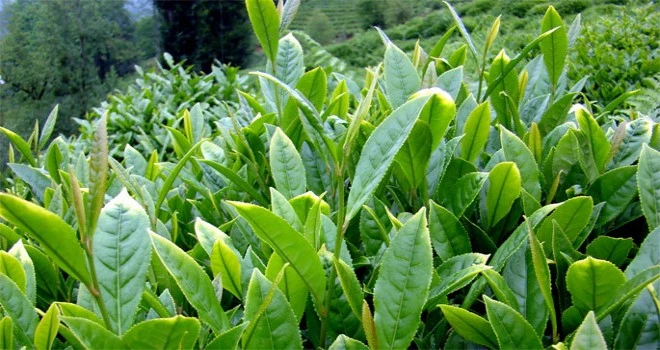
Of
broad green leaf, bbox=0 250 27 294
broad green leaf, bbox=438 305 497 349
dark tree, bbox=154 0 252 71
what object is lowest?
dark tree, bbox=154 0 252 71

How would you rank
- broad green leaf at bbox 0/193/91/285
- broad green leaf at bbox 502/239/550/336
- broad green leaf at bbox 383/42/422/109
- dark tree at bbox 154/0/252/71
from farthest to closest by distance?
dark tree at bbox 154/0/252/71 < broad green leaf at bbox 383/42/422/109 < broad green leaf at bbox 502/239/550/336 < broad green leaf at bbox 0/193/91/285

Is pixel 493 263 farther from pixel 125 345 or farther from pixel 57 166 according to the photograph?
pixel 57 166

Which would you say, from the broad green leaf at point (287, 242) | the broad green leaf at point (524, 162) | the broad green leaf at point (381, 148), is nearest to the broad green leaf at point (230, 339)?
the broad green leaf at point (287, 242)

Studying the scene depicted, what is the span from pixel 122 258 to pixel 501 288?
525 millimetres

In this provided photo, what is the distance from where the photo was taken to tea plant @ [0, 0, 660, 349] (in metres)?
0.81

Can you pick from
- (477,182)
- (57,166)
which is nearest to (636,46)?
(477,182)

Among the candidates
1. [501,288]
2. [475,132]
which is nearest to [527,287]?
[501,288]

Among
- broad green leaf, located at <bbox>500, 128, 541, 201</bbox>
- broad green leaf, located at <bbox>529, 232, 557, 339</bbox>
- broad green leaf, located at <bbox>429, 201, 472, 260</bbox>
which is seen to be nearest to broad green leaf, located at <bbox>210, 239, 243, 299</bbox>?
broad green leaf, located at <bbox>429, 201, 472, 260</bbox>

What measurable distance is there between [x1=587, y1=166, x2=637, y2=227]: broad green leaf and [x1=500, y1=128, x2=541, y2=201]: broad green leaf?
0.36 feet

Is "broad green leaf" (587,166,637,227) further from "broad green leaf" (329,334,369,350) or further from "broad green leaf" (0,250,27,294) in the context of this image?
"broad green leaf" (0,250,27,294)

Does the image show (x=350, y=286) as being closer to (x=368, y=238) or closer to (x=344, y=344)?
(x=344, y=344)

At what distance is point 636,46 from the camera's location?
3.89 meters

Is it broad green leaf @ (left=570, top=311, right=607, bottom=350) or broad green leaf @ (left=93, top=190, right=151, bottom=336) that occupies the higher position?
broad green leaf @ (left=93, top=190, right=151, bottom=336)

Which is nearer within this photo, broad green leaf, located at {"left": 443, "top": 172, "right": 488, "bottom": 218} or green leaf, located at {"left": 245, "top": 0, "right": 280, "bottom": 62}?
broad green leaf, located at {"left": 443, "top": 172, "right": 488, "bottom": 218}
